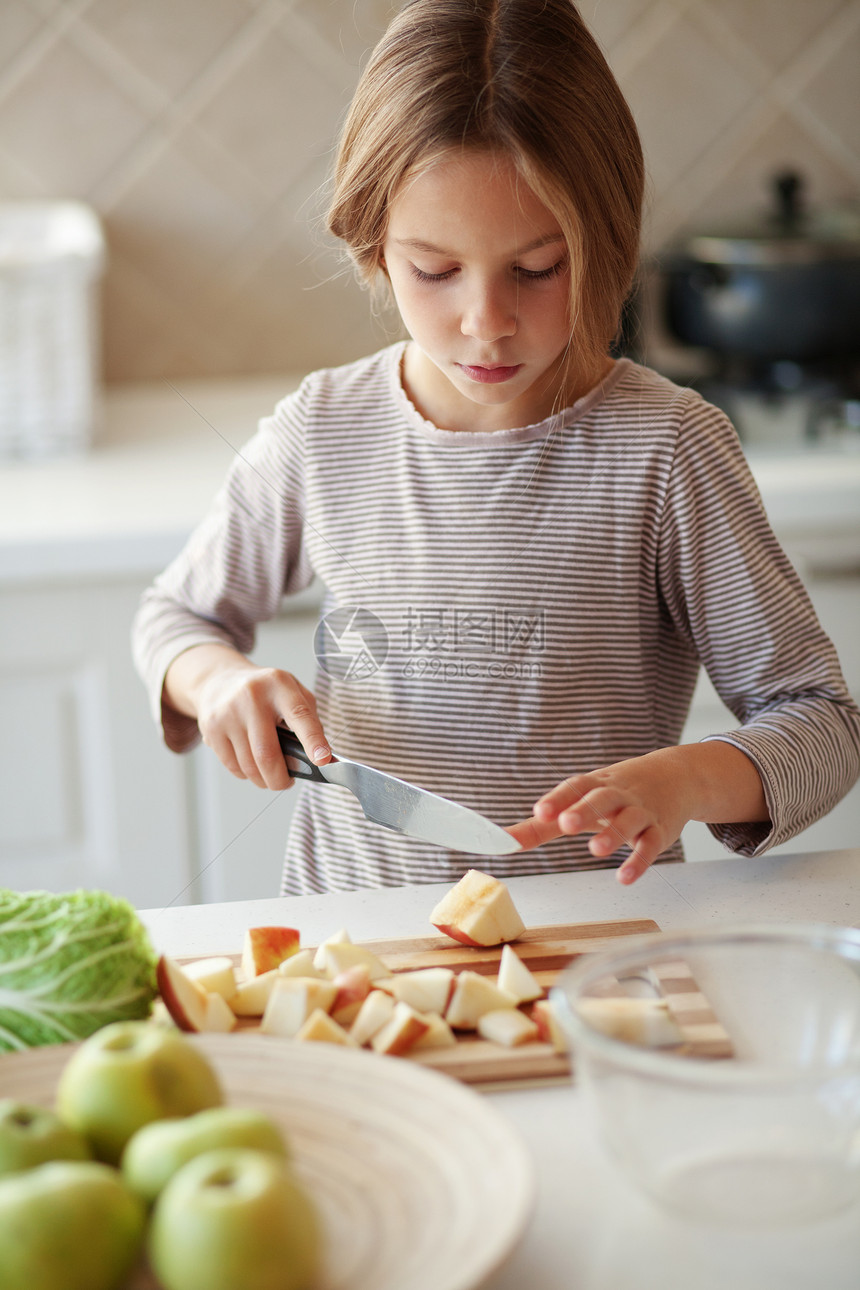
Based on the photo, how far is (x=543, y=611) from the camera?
0.78m

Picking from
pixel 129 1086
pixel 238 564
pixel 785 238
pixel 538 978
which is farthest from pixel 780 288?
pixel 129 1086

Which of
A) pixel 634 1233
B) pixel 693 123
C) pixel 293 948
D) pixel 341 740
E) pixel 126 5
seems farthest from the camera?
pixel 693 123

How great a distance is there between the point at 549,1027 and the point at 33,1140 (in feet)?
0.77

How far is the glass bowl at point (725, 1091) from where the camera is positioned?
41 centimetres

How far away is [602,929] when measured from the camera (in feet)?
2.19

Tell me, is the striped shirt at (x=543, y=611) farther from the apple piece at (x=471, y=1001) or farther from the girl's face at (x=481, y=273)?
the apple piece at (x=471, y=1001)

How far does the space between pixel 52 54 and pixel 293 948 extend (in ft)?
4.77

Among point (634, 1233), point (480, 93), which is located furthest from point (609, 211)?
point (634, 1233)

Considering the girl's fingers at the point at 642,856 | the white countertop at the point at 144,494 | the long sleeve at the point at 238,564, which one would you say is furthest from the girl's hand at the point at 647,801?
the white countertop at the point at 144,494

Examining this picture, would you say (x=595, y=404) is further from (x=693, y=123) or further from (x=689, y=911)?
(x=693, y=123)

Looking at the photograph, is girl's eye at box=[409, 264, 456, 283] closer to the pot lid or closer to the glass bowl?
the glass bowl

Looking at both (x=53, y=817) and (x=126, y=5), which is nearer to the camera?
(x=53, y=817)

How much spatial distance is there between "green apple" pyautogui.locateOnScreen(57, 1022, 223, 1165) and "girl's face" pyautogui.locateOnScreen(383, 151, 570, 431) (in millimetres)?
409

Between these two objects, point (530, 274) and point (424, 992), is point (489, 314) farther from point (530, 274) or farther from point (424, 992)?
point (424, 992)
